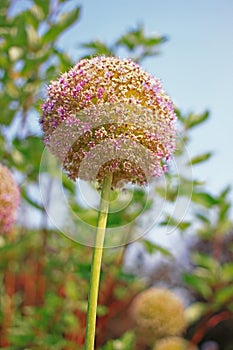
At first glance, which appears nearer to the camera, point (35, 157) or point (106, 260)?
point (35, 157)

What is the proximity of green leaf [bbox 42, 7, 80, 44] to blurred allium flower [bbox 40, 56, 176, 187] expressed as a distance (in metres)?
0.78

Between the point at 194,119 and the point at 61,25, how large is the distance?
43 cm

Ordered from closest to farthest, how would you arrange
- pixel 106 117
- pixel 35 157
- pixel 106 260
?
1. pixel 106 117
2. pixel 35 157
3. pixel 106 260

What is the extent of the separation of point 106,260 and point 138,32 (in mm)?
732

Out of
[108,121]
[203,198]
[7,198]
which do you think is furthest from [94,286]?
[203,198]

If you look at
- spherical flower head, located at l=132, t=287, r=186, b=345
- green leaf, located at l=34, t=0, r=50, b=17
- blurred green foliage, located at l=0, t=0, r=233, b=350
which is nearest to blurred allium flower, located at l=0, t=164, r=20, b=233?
blurred green foliage, located at l=0, t=0, r=233, b=350

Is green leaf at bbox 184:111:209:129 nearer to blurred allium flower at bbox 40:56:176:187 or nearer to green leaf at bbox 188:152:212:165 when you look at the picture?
green leaf at bbox 188:152:212:165

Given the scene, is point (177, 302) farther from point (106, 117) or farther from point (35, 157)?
point (106, 117)

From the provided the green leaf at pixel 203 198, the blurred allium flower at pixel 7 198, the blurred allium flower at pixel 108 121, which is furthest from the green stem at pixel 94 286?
the green leaf at pixel 203 198

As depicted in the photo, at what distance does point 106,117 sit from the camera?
60 centimetres

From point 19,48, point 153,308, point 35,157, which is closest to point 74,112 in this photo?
point 35,157

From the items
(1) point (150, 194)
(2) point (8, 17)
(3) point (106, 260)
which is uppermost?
(2) point (8, 17)

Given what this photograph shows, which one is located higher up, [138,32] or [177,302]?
[138,32]

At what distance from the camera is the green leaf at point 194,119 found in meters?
1.44
